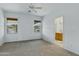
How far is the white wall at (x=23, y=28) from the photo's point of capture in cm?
673

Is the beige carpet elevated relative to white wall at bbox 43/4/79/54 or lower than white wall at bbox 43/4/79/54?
lower

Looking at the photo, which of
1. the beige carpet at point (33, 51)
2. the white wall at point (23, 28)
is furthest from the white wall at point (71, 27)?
the white wall at point (23, 28)

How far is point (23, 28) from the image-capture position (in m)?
7.30

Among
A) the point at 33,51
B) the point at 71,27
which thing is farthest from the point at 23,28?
the point at 71,27

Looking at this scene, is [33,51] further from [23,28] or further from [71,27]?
[23,28]

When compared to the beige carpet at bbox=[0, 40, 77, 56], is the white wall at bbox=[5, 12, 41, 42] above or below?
above

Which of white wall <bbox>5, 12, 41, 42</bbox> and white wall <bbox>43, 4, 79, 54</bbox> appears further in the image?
white wall <bbox>5, 12, 41, 42</bbox>

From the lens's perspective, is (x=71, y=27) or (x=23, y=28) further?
(x=23, y=28)

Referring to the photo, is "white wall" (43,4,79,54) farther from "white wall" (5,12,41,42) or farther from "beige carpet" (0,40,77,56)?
"white wall" (5,12,41,42)

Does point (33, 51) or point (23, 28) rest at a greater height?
point (23, 28)

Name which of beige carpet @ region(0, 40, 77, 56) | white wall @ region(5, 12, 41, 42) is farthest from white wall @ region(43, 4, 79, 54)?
white wall @ region(5, 12, 41, 42)

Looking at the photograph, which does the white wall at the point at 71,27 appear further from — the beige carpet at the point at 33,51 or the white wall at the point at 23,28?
the white wall at the point at 23,28

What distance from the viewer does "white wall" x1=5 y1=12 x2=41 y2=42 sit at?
6.73 meters

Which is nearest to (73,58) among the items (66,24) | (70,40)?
(70,40)
